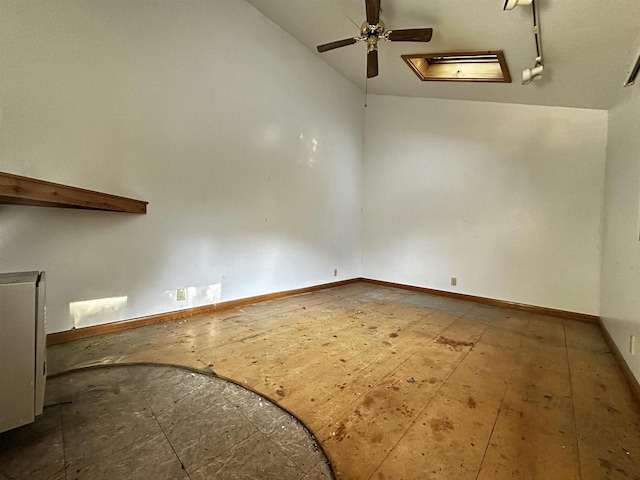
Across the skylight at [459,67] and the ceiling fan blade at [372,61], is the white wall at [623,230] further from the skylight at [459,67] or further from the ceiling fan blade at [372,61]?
the ceiling fan blade at [372,61]

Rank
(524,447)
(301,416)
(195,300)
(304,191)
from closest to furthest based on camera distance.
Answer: (524,447) < (301,416) < (195,300) < (304,191)

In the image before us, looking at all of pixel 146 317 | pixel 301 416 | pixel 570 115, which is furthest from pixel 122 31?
pixel 570 115

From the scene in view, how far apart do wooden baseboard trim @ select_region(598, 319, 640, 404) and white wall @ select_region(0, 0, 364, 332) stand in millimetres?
3306

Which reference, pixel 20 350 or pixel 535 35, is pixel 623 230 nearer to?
pixel 535 35

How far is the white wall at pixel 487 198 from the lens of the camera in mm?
3461

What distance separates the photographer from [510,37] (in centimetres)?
247

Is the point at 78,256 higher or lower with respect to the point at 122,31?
Answer: lower

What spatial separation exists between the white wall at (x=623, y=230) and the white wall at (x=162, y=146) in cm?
330

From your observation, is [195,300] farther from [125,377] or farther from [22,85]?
[22,85]

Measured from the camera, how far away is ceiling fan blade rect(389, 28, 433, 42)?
99.0 inches

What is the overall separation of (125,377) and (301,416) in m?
1.18

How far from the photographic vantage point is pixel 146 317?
279 centimetres

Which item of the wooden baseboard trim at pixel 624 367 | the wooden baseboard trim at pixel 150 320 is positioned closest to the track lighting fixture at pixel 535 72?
the wooden baseboard trim at pixel 624 367

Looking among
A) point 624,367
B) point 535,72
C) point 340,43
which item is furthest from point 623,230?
point 340,43
